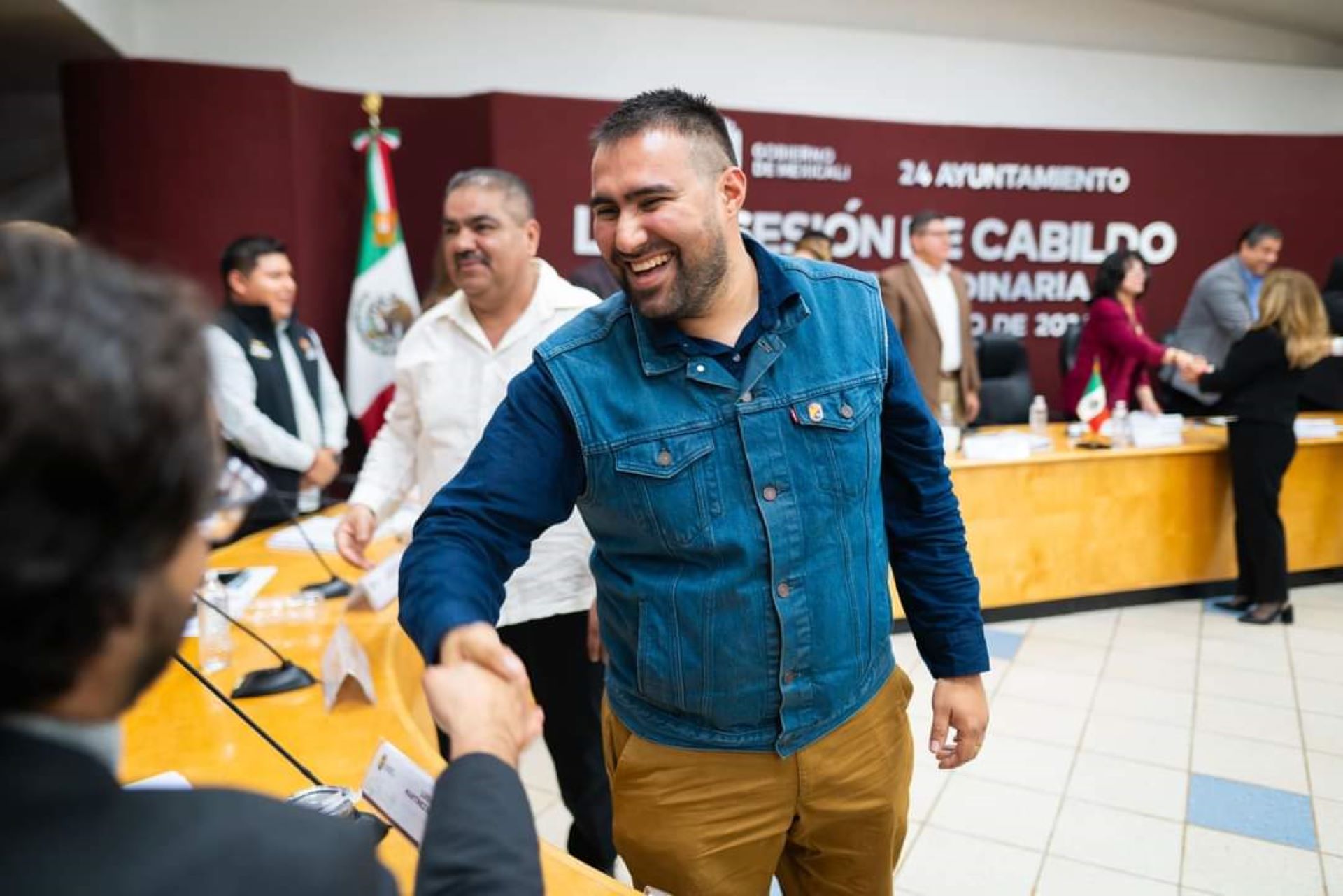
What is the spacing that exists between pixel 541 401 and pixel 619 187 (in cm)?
31

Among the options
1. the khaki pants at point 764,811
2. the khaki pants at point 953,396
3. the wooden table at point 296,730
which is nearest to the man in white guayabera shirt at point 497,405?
the wooden table at point 296,730

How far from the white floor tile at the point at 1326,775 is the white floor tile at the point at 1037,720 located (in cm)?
67

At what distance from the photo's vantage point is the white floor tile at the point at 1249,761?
2.89 meters

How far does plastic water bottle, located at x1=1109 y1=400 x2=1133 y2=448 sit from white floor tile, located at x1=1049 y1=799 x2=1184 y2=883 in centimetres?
204

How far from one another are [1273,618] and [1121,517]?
801 millimetres

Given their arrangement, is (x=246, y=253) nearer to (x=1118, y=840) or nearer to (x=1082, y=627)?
(x=1118, y=840)

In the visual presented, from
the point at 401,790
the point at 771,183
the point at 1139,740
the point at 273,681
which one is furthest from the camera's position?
the point at 771,183

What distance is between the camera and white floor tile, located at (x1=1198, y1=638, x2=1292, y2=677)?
12.3 feet

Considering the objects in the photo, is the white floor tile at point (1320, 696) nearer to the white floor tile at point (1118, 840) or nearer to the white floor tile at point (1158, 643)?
the white floor tile at point (1158, 643)

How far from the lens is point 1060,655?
12.7 feet

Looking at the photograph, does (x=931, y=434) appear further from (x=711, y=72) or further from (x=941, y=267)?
(x=711, y=72)

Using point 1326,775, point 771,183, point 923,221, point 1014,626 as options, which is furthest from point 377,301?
point 1326,775

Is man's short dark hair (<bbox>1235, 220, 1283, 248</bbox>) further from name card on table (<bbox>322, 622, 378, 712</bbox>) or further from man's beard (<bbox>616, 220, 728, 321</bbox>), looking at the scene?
name card on table (<bbox>322, 622, 378, 712</bbox>)

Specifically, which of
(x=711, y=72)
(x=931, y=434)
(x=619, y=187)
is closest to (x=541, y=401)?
(x=619, y=187)
